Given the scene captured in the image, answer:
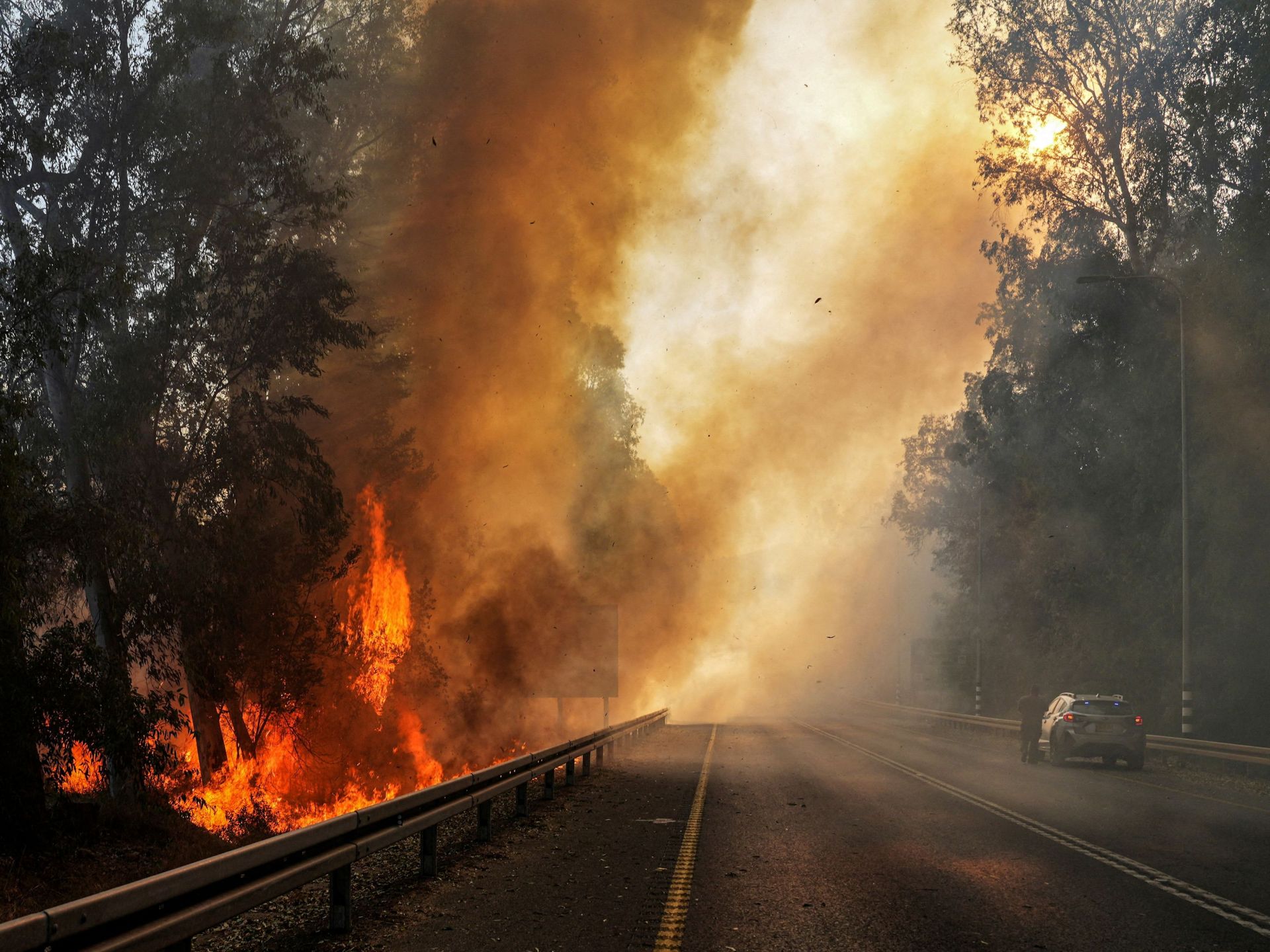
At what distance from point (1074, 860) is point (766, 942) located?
15.6ft

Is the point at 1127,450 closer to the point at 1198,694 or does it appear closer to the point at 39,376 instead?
the point at 1198,694

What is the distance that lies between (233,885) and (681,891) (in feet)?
12.6

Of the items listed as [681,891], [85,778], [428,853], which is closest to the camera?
[681,891]

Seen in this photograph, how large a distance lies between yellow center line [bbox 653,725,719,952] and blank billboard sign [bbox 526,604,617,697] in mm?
20536

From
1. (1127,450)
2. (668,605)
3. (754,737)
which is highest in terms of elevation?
(1127,450)

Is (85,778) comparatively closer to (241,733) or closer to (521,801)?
(241,733)

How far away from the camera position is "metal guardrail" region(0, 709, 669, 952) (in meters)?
4.68

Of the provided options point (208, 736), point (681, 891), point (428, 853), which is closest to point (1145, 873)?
point (681, 891)

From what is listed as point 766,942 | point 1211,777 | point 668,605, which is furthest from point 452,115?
point 668,605

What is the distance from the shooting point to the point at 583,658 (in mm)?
36531

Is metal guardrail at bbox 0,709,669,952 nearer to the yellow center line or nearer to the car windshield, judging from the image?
the yellow center line

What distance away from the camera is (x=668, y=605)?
72.0 meters

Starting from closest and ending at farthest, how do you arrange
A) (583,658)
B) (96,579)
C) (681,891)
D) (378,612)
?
(681,891)
(96,579)
(378,612)
(583,658)

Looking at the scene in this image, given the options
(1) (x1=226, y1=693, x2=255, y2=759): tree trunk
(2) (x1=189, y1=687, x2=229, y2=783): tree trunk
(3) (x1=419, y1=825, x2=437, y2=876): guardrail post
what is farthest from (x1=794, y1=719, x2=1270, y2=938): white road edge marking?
(2) (x1=189, y1=687, x2=229, y2=783): tree trunk
